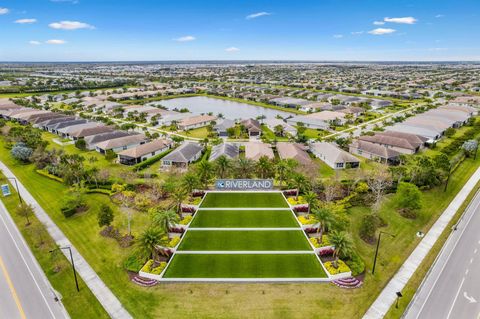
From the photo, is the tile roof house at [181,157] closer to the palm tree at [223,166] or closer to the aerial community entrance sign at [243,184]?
the palm tree at [223,166]

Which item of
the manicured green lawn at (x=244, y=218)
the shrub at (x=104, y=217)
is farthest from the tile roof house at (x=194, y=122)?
the shrub at (x=104, y=217)

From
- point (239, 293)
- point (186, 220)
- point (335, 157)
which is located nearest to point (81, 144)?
point (186, 220)

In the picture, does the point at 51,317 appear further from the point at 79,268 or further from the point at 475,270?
the point at 475,270

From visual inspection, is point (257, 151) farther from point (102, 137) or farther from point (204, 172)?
point (102, 137)

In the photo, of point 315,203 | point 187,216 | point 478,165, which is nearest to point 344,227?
point 315,203

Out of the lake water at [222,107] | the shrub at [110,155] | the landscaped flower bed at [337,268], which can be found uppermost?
the lake water at [222,107]

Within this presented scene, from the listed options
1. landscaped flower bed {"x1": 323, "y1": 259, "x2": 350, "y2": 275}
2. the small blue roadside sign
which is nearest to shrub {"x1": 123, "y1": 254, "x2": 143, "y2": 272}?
landscaped flower bed {"x1": 323, "y1": 259, "x2": 350, "y2": 275}

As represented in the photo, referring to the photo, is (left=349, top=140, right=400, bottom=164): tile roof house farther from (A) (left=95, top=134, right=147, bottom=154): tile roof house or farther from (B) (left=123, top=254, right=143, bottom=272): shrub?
(B) (left=123, top=254, right=143, bottom=272): shrub
